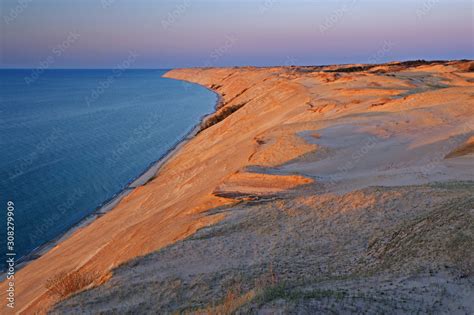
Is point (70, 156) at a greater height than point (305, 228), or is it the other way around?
point (305, 228)

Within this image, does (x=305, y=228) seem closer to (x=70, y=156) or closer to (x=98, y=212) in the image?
(x=98, y=212)

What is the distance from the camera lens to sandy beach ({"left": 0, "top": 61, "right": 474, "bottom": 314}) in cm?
561

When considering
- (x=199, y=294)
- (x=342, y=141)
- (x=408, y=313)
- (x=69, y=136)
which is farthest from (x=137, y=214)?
(x=69, y=136)

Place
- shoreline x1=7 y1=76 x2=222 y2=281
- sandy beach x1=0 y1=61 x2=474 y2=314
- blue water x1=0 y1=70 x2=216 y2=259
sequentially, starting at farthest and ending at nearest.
A: blue water x1=0 y1=70 x2=216 y2=259
shoreline x1=7 y1=76 x2=222 y2=281
sandy beach x1=0 y1=61 x2=474 y2=314

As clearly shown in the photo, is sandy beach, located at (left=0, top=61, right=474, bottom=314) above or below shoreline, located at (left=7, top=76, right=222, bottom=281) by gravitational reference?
above

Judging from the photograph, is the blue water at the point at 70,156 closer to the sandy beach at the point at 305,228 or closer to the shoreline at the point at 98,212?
the shoreline at the point at 98,212

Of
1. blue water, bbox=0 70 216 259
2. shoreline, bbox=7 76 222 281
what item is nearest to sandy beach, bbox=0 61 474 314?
shoreline, bbox=7 76 222 281

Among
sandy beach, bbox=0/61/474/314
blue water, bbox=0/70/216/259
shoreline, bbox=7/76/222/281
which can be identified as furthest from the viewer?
blue water, bbox=0/70/216/259

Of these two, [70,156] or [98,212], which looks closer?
[98,212]

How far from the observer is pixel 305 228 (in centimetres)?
752

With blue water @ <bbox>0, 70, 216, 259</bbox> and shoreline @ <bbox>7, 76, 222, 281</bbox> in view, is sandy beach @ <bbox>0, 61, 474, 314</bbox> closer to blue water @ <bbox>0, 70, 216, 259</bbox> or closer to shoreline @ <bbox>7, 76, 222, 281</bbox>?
shoreline @ <bbox>7, 76, 222, 281</bbox>

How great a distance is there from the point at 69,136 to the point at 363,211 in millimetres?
36550

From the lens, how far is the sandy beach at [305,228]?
18.4 ft

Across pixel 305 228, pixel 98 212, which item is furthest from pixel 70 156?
pixel 305 228
